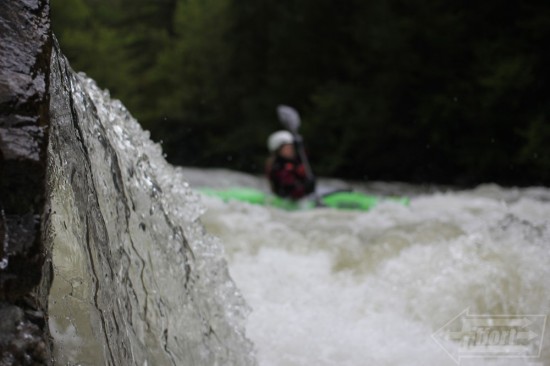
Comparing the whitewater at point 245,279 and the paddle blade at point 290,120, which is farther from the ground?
the paddle blade at point 290,120

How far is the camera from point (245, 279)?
9.42 feet

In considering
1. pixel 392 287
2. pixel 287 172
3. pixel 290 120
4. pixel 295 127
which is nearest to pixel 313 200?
pixel 287 172

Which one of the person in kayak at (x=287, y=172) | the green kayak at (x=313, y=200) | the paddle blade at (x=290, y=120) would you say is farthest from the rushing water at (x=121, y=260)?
the paddle blade at (x=290, y=120)

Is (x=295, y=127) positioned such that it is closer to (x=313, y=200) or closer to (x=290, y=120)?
(x=290, y=120)

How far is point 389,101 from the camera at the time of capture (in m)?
9.18

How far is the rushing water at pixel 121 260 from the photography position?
1.55 m

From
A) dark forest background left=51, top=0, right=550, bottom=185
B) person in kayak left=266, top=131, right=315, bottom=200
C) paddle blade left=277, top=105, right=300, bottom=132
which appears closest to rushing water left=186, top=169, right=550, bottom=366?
person in kayak left=266, top=131, right=315, bottom=200

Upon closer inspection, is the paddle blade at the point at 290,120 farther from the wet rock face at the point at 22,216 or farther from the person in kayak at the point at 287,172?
the wet rock face at the point at 22,216

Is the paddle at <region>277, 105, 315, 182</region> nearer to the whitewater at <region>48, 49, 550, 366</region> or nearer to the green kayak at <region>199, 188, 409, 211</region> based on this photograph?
the green kayak at <region>199, 188, 409, 211</region>

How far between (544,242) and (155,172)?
71.3 inches

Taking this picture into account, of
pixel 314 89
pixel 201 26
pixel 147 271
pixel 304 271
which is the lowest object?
pixel 304 271

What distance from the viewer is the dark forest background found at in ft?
26.7

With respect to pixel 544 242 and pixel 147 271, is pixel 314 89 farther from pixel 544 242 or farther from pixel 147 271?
pixel 147 271

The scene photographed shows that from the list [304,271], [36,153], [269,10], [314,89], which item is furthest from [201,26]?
[36,153]
